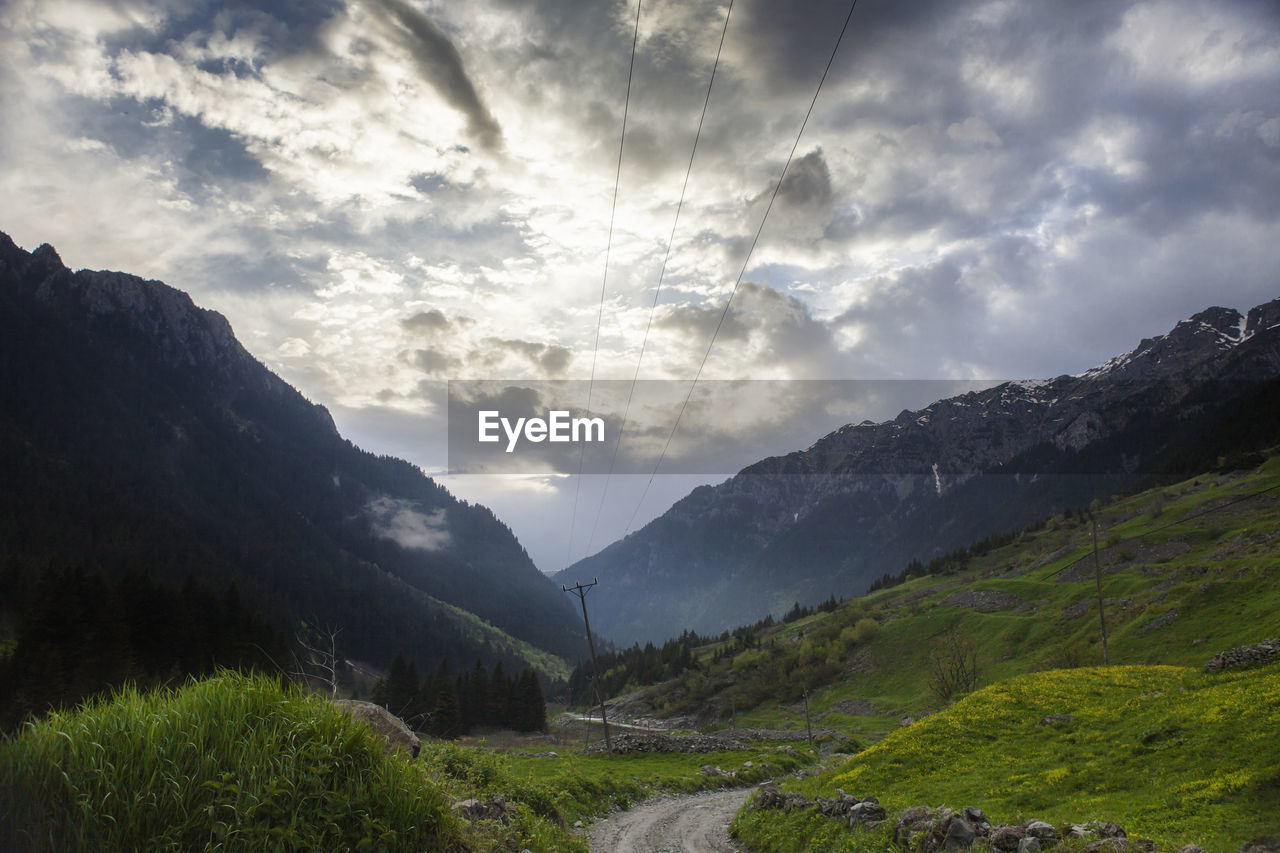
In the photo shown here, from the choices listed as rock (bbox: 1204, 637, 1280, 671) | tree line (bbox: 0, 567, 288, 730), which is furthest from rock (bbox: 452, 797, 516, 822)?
tree line (bbox: 0, 567, 288, 730)

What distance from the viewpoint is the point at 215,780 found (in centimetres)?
923

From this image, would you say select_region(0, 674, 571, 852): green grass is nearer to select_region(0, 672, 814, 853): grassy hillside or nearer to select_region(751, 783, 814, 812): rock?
select_region(0, 672, 814, 853): grassy hillside

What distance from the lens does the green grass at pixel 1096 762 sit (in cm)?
1331

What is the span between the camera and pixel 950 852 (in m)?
14.1

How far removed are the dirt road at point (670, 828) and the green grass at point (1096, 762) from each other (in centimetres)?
168

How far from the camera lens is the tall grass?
27.9ft

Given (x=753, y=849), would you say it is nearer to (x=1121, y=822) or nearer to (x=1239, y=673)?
(x=1121, y=822)

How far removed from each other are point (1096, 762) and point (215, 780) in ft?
75.9

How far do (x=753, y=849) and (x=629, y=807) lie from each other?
38.6 ft

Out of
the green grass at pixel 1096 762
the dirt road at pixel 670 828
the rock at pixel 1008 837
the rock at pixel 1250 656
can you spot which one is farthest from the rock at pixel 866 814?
the rock at pixel 1250 656

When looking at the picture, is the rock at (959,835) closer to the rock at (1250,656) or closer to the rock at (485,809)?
the rock at (485,809)

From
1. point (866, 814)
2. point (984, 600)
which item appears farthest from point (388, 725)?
point (984, 600)

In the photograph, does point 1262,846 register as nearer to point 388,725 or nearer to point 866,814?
point 866,814

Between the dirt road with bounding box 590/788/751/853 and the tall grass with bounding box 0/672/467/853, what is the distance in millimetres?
15199
